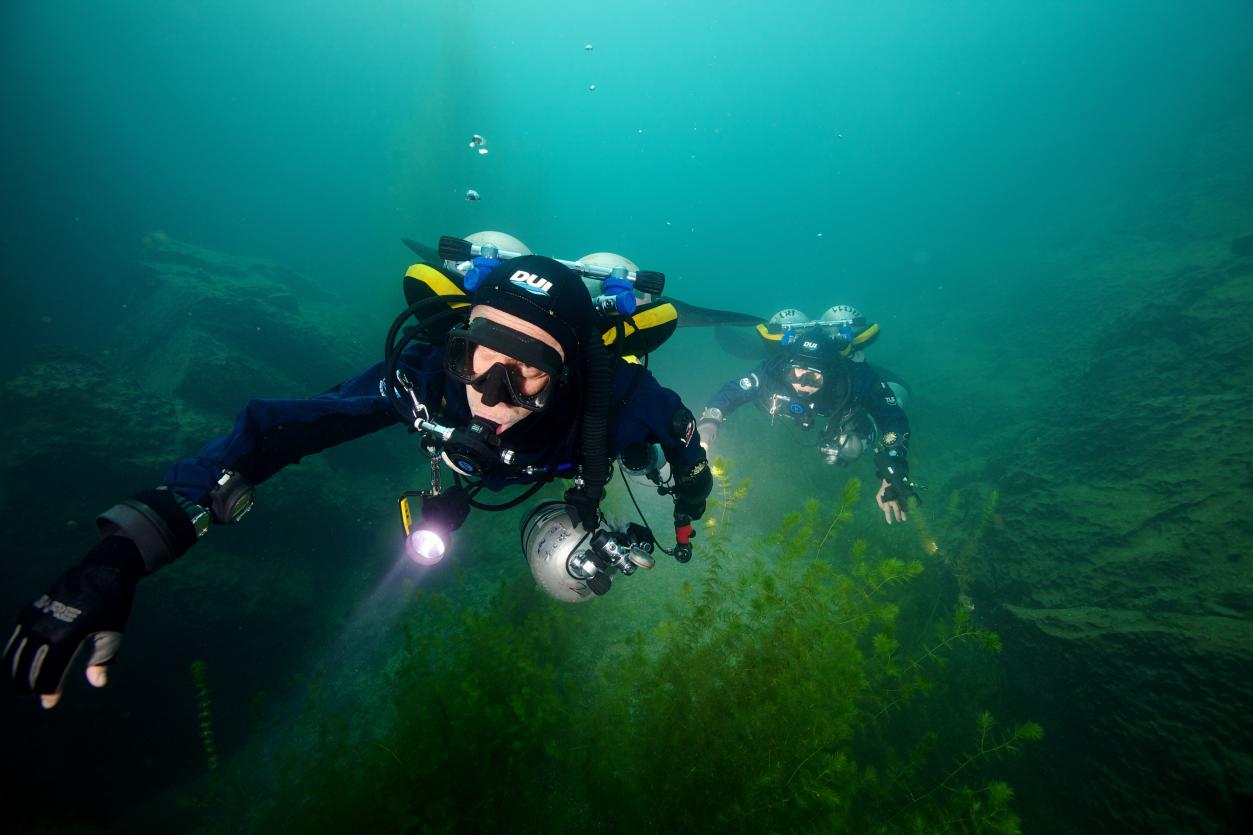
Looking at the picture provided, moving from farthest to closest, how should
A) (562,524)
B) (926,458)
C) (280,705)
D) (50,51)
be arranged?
(50,51) → (926,458) → (280,705) → (562,524)

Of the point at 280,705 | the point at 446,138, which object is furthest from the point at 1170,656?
the point at 446,138

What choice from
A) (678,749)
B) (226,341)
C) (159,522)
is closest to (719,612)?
(678,749)

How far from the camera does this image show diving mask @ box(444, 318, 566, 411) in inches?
96.1

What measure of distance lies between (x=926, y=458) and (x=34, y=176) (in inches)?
1877

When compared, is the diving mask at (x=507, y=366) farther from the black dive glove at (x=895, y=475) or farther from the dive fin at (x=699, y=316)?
the black dive glove at (x=895, y=475)

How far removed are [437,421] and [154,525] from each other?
4.12 feet

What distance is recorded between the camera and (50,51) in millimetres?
45906

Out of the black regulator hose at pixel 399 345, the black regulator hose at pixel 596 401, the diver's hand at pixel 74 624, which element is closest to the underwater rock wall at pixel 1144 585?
the black regulator hose at pixel 596 401

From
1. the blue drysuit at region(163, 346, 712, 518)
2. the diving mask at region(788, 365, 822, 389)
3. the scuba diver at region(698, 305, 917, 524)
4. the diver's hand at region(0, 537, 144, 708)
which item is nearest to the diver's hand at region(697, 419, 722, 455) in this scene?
the scuba diver at region(698, 305, 917, 524)

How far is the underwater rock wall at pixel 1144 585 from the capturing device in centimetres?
377

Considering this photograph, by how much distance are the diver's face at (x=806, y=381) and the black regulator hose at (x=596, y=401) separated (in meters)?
5.77

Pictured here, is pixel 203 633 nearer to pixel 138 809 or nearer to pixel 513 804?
pixel 138 809

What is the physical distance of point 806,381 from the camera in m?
7.61

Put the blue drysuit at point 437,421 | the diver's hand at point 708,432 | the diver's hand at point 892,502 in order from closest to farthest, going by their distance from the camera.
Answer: the blue drysuit at point 437,421 → the diver's hand at point 892,502 → the diver's hand at point 708,432
